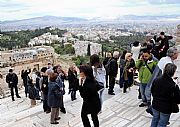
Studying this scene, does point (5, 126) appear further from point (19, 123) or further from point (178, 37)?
point (178, 37)

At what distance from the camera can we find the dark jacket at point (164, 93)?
3.51 m

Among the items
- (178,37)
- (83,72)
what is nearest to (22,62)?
(178,37)

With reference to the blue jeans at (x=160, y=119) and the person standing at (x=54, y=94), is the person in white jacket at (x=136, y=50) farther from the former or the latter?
the blue jeans at (x=160, y=119)

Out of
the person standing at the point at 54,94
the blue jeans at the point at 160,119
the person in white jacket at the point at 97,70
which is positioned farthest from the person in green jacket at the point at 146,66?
the person standing at the point at 54,94

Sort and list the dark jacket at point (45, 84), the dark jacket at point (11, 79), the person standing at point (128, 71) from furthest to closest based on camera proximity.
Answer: the dark jacket at point (11, 79) → the person standing at point (128, 71) → the dark jacket at point (45, 84)

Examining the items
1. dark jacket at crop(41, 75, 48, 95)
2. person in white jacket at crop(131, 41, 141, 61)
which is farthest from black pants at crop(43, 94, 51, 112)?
person in white jacket at crop(131, 41, 141, 61)

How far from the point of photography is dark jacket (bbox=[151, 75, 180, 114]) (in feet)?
11.5

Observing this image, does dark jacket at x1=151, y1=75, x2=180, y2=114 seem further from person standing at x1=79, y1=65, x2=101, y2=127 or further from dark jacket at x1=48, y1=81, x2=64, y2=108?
dark jacket at x1=48, y1=81, x2=64, y2=108

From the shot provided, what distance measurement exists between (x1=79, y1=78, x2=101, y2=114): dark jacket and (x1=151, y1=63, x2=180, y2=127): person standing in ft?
2.79

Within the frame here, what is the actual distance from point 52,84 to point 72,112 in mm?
1312

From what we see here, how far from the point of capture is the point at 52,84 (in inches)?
216

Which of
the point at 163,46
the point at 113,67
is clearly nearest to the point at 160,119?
the point at 163,46

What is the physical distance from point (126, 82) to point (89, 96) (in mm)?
3536

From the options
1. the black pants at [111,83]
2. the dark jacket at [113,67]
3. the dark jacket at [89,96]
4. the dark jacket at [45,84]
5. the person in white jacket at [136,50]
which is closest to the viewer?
the dark jacket at [89,96]
